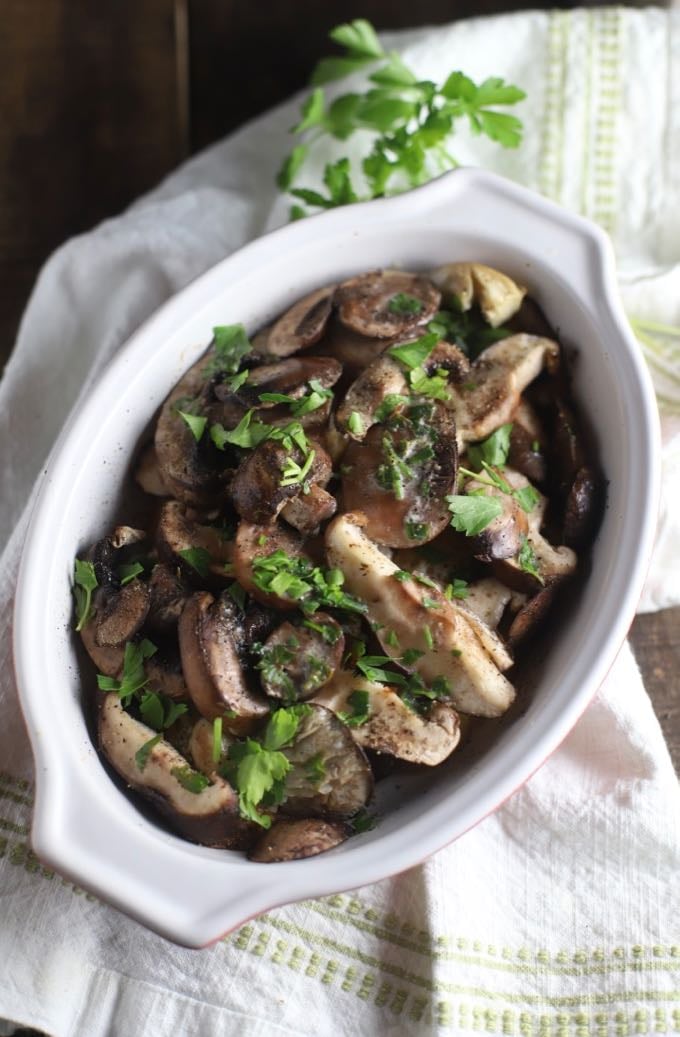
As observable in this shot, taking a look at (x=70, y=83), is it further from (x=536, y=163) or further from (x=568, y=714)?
(x=568, y=714)

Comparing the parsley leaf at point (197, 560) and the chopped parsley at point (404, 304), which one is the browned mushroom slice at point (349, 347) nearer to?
the chopped parsley at point (404, 304)

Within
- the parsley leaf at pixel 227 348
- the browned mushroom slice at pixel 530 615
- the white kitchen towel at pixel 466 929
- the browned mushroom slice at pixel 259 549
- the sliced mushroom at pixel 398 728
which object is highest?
the parsley leaf at pixel 227 348

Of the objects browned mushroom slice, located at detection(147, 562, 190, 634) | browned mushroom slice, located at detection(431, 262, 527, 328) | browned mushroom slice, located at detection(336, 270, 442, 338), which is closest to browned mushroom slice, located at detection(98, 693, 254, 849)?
browned mushroom slice, located at detection(147, 562, 190, 634)

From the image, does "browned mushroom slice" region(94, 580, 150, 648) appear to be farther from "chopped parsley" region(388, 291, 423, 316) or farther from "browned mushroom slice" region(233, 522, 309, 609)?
"chopped parsley" region(388, 291, 423, 316)

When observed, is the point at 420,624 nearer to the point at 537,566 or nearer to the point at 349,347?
the point at 537,566

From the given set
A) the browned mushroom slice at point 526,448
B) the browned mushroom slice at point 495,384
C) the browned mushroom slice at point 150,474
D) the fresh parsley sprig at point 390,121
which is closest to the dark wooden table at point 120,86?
the fresh parsley sprig at point 390,121

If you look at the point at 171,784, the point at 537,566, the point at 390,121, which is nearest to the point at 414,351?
the point at 537,566
